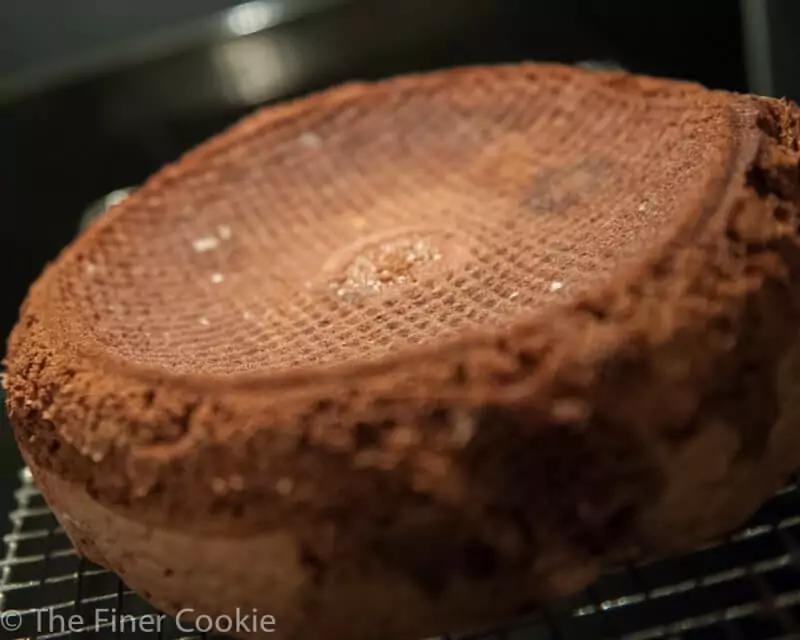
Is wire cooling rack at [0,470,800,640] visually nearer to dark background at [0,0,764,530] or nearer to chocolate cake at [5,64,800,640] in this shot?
chocolate cake at [5,64,800,640]

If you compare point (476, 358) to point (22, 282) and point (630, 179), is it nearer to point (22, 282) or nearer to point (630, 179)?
point (630, 179)

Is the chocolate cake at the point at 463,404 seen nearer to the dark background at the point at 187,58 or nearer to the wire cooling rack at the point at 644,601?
the wire cooling rack at the point at 644,601

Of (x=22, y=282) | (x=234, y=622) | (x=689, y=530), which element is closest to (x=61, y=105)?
(x=22, y=282)

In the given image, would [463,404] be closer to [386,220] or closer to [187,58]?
[386,220]

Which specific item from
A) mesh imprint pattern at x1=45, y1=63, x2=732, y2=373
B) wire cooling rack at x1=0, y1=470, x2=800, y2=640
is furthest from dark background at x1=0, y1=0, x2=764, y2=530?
wire cooling rack at x1=0, y1=470, x2=800, y2=640

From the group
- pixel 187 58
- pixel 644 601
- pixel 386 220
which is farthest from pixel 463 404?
pixel 187 58

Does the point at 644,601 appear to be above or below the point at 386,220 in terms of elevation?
below

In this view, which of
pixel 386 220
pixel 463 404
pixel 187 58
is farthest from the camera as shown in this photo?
pixel 187 58

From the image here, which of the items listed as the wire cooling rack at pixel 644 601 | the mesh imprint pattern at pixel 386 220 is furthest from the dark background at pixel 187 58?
the wire cooling rack at pixel 644 601
